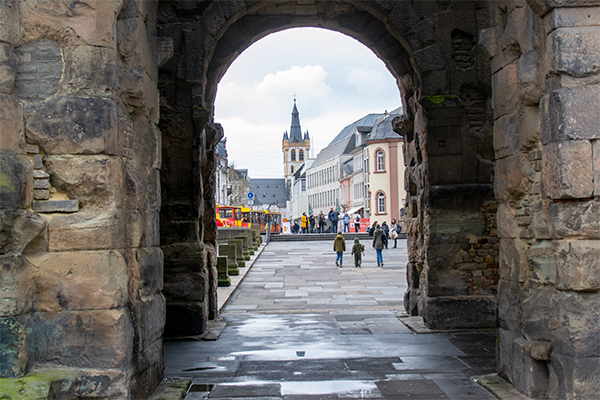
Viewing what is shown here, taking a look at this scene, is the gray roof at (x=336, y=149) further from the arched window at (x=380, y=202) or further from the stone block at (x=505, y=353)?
the stone block at (x=505, y=353)

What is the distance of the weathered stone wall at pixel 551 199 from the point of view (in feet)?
13.6

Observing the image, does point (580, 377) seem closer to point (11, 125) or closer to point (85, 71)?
point (85, 71)

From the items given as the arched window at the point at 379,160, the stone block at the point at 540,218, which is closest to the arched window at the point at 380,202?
the arched window at the point at 379,160

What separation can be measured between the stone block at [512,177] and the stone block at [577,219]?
0.72m

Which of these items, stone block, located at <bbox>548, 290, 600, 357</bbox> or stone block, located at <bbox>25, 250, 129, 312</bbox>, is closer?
stone block, located at <bbox>548, 290, 600, 357</bbox>

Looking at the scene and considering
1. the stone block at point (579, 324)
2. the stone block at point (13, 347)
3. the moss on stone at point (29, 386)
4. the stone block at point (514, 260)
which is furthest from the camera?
the stone block at point (514, 260)

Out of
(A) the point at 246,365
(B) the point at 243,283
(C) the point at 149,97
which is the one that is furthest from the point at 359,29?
(B) the point at 243,283

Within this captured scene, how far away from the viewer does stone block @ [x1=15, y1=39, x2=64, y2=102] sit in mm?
4254

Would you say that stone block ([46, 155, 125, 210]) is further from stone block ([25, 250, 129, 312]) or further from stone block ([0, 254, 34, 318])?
stone block ([0, 254, 34, 318])

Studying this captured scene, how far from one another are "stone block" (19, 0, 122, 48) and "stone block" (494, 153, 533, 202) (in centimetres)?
346

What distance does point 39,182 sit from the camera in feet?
14.0

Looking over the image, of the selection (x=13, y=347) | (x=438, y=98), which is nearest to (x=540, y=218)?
(x=438, y=98)

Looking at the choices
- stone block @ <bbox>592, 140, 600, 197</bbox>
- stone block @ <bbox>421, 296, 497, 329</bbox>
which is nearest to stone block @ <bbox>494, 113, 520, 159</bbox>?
stone block @ <bbox>592, 140, 600, 197</bbox>

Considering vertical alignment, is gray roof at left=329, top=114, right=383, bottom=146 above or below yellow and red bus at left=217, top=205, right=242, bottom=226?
above
